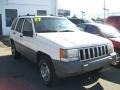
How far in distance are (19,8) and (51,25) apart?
54.1ft

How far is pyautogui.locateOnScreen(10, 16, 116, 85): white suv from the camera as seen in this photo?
602cm

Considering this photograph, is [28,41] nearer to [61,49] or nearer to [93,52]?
[61,49]

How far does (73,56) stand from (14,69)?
3482mm

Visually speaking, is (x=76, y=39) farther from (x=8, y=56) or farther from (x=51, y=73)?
(x=8, y=56)

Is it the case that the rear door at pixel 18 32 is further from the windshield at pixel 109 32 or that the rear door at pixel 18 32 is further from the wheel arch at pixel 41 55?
the windshield at pixel 109 32

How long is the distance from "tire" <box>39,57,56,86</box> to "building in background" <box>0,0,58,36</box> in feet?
55.1

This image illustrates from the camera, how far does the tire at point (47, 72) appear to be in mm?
6504

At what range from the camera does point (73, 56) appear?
6027mm

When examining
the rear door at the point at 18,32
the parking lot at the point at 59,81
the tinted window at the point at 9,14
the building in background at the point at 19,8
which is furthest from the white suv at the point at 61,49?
the tinted window at the point at 9,14

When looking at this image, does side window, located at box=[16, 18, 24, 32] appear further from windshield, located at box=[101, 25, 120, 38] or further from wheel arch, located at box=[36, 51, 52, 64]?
windshield, located at box=[101, 25, 120, 38]

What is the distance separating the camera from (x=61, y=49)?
6.06 metres

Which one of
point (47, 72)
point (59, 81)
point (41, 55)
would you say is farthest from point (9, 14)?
point (47, 72)

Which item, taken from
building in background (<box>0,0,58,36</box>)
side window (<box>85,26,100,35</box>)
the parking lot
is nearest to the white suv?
the parking lot

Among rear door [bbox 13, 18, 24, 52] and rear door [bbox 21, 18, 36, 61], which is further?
rear door [bbox 13, 18, 24, 52]
